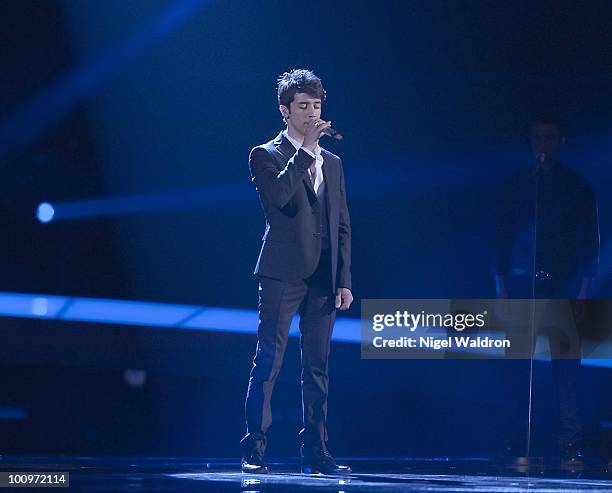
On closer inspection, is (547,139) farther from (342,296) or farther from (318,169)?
(342,296)

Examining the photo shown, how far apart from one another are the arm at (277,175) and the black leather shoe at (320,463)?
83 centimetres

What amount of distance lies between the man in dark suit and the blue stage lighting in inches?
97.1

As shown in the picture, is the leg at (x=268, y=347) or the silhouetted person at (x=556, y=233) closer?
the leg at (x=268, y=347)

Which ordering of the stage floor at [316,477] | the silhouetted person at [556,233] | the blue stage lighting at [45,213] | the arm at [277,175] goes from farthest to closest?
the blue stage lighting at [45,213], the silhouetted person at [556,233], the arm at [277,175], the stage floor at [316,477]

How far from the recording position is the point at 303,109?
354 centimetres

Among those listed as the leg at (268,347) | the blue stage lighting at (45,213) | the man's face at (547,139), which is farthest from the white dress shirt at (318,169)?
the blue stage lighting at (45,213)

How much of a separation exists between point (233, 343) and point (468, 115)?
175 centimetres

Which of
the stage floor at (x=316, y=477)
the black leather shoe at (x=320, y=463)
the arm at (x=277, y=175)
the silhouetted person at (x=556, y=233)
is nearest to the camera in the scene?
the stage floor at (x=316, y=477)

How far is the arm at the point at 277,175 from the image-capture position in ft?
10.9

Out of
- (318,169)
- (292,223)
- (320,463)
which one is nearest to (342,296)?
(292,223)

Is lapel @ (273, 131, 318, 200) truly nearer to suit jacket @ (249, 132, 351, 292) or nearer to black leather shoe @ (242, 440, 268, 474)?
suit jacket @ (249, 132, 351, 292)

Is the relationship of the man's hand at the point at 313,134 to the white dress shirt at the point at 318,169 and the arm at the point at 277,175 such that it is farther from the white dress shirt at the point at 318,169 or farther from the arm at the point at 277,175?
the white dress shirt at the point at 318,169

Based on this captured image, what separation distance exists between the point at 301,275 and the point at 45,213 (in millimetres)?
2650

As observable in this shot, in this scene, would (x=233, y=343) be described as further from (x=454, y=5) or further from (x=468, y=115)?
(x=454, y=5)
